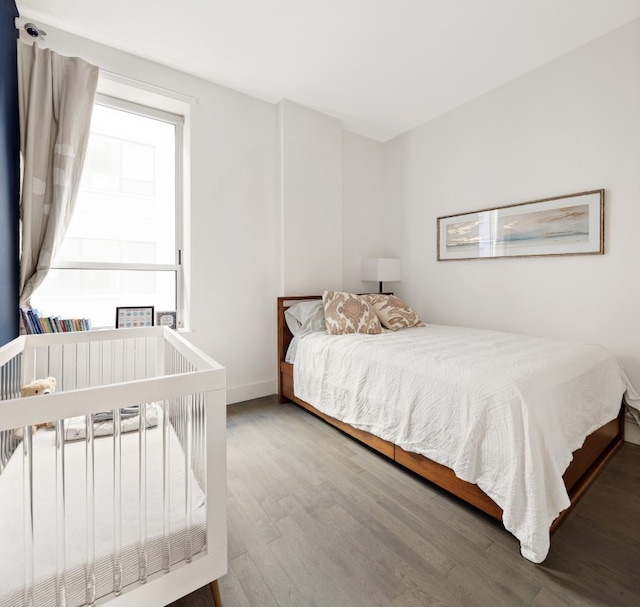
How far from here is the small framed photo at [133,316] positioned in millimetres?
2397

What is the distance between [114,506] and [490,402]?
1.37 metres

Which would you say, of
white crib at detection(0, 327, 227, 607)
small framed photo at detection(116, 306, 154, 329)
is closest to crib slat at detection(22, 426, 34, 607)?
white crib at detection(0, 327, 227, 607)

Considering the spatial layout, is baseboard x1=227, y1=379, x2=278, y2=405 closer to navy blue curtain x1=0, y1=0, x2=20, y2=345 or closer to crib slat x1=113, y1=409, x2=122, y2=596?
navy blue curtain x1=0, y1=0, x2=20, y2=345

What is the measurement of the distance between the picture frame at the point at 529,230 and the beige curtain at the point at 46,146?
3.07m

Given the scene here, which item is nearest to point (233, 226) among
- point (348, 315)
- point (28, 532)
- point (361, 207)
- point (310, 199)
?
point (310, 199)

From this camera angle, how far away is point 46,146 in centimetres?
199

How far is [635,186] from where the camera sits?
2.19 metres

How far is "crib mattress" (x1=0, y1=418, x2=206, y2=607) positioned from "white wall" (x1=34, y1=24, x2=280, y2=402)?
64.0 inches

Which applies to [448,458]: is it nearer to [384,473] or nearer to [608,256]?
[384,473]

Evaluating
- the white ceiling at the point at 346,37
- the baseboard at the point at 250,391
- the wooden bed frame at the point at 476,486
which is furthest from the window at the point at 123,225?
the wooden bed frame at the point at 476,486

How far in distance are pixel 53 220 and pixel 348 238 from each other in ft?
8.50

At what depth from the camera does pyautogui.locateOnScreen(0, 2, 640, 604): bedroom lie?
2277mm

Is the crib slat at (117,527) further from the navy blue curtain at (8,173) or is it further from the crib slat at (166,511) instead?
the navy blue curtain at (8,173)

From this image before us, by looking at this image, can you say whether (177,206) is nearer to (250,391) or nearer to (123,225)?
(123,225)
